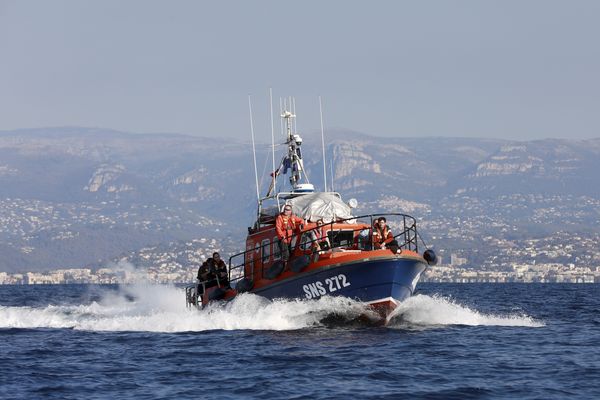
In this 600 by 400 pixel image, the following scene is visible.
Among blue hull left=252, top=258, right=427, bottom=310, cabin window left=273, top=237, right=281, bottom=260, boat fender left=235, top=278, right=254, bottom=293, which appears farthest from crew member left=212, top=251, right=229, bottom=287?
blue hull left=252, top=258, right=427, bottom=310

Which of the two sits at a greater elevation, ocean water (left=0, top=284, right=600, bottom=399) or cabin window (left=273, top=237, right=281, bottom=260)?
cabin window (left=273, top=237, right=281, bottom=260)

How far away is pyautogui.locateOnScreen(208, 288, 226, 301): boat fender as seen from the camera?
38284 mm

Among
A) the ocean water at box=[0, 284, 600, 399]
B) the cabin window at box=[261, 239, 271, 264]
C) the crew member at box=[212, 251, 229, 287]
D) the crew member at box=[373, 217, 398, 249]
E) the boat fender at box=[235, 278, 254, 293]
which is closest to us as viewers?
the ocean water at box=[0, 284, 600, 399]

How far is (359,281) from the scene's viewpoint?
110 ft

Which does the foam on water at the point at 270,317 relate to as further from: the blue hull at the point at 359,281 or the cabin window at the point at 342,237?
the cabin window at the point at 342,237

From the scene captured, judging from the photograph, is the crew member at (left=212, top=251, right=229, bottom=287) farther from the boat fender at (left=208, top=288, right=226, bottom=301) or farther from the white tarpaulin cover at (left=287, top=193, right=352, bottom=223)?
the white tarpaulin cover at (left=287, top=193, right=352, bottom=223)

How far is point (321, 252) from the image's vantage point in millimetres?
34438

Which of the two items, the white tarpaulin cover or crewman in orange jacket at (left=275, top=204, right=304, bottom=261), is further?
the white tarpaulin cover

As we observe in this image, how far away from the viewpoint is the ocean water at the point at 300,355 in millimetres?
24234

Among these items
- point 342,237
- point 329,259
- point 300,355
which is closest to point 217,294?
point 342,237

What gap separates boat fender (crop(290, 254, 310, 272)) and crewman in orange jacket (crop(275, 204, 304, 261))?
131 centimetres

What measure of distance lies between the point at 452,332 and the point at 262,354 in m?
7.35

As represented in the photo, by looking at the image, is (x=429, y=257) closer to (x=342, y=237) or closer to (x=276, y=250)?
(x=342, y=237)

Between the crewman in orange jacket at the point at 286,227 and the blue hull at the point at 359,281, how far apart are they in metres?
1.29
